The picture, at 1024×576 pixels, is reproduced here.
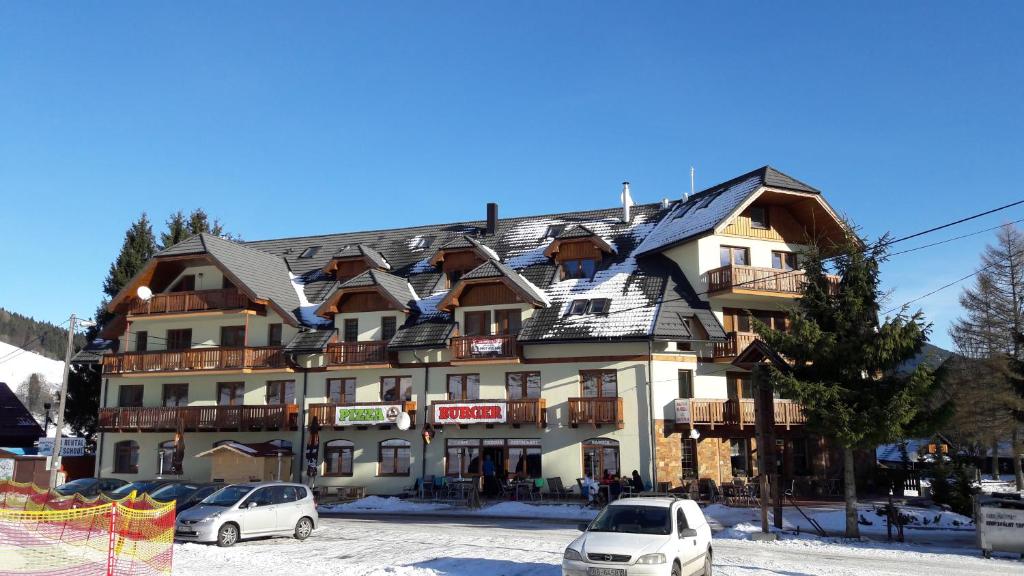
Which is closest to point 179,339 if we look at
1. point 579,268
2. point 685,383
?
point 579,268

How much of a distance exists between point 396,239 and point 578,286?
13.5 meters

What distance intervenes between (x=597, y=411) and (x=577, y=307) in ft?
15.8

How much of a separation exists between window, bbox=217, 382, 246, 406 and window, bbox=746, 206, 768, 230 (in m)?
24.8

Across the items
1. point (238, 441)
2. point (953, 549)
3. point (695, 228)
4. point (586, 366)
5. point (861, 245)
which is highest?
point (695, 228)

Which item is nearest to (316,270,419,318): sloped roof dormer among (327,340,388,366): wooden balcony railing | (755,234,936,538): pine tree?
(327,340,388,366): wooden balcony railing

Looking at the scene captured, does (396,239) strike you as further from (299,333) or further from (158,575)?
(158,575)

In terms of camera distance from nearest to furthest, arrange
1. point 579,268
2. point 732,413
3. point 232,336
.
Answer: point 732,413 < point 579,268 < point 232,336

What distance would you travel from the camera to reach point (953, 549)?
20.2m

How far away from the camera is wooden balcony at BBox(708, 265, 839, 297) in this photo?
110 ft

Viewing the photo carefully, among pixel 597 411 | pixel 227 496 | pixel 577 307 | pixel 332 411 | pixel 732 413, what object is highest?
pixel 577 307

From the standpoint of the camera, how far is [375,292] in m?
38.2

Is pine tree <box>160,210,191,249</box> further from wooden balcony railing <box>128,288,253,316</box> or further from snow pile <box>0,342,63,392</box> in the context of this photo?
snow pile <box>0,342,63,392</box>

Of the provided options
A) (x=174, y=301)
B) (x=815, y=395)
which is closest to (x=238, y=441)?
(x=174, y=301)

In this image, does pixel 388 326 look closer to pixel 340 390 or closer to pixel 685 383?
pixel 340 390
